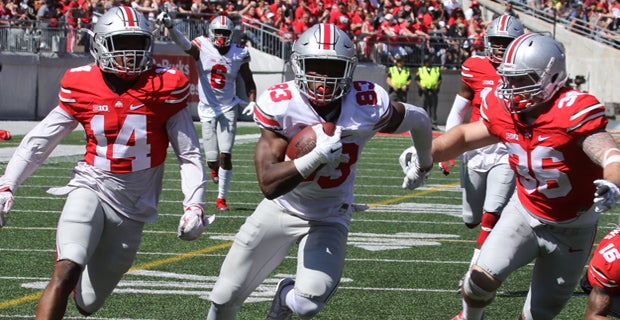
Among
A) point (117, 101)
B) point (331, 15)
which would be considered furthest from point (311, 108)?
point (331, 15)

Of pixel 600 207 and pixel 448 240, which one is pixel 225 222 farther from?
pixel 600 207

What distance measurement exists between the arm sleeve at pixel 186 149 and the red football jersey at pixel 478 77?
9.76 ft

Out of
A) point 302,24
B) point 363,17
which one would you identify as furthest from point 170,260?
point 363,17

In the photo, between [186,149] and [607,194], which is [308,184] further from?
[607,194]

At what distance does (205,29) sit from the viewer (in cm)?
2270

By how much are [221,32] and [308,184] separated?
23.1 feet

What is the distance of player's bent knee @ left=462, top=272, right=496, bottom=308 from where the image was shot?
5489mm

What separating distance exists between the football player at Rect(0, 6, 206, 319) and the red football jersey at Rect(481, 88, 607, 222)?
1.53 meters

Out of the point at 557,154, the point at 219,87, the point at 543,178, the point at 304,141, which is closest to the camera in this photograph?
the point at 304,141

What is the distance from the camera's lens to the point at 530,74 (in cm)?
541

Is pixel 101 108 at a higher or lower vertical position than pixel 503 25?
lower

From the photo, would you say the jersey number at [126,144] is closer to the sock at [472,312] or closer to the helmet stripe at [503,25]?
the sock at [472,312]

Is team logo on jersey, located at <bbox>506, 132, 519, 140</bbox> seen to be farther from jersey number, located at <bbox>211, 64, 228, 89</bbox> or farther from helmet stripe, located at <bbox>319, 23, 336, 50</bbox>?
jersey number, located at <bbox>211, 64, 228, 89</bbox>

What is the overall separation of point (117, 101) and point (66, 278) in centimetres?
90
